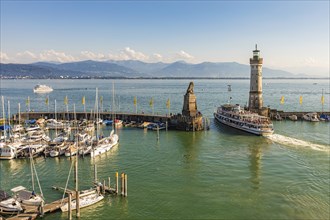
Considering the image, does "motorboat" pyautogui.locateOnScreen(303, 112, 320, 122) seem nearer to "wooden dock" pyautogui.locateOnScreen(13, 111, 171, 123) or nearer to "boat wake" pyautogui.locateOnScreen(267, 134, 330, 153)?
"boat wake" pyautogui.locateOnScreen(267, 134, 330, 153)

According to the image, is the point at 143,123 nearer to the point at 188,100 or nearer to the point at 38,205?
the point at 188,100

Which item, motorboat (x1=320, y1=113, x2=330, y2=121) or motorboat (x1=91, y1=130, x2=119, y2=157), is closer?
motorboat (x1=91, y1=130, x2=119, y2=157)

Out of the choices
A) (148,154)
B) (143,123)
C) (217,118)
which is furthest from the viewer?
(217,118)

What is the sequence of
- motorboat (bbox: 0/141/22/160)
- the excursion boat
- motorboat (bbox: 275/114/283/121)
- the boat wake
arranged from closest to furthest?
motorboat (bbox: 0/141/22/160) → the boat wake → the excursion boat → motorboat (bbox: 275/114/283/121)

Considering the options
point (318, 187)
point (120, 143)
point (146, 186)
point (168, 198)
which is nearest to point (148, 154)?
point (120, 143)

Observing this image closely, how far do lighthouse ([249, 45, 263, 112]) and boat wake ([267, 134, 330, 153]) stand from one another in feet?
61.2

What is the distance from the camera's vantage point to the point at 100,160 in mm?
46812

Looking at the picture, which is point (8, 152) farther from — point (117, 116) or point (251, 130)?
point (251, 130)

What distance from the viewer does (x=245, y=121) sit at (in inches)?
2694

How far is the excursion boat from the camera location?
63.9m

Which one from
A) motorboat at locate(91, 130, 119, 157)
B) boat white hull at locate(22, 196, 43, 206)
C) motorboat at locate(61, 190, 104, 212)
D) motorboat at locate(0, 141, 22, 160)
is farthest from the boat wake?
motorboat at locate(0, 141, 22, 160)

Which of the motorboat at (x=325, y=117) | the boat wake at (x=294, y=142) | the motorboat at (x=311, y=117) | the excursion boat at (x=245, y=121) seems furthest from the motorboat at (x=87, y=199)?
the motorboat at (x=325, y=117)

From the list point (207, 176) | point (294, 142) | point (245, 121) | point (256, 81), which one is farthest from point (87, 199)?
point (256, 81)

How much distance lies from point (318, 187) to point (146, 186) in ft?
66.4
